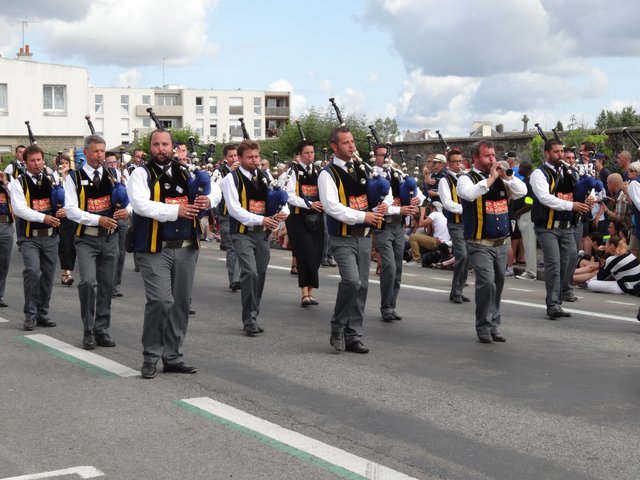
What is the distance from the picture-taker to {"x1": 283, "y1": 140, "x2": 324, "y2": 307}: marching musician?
13875 mm

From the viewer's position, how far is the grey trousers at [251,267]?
1096 centimetres

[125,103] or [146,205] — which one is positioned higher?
[125,103]

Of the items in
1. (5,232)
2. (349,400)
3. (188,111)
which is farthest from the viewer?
(188,111)

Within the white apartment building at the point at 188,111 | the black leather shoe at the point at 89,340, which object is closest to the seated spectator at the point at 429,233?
the black leather shoe at the point at 89,340

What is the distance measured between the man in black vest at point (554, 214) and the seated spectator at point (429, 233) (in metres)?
6.52

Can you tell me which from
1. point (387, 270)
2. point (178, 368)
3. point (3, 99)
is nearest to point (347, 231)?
point (178, 368)

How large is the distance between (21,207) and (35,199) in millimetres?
244

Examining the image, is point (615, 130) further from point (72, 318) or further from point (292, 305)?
point (72, 318)

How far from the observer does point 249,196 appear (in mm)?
11211

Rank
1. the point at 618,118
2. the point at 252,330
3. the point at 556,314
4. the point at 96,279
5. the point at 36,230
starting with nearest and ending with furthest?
1. the point at 96,279
2. the point at 252,330
3. the point at 36,230
4. the point at 556,314
5. the point at 618,118

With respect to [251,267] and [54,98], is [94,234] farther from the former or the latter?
[54,98]

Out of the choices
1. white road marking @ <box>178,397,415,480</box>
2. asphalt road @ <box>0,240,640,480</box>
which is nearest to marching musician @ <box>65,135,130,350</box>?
asphalt road @ <box>0,240,640,480</box>

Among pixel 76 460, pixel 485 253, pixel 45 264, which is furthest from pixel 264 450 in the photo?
pixel 45 264

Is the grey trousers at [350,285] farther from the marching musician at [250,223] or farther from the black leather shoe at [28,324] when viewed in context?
the black leather shoe at [28,324]
